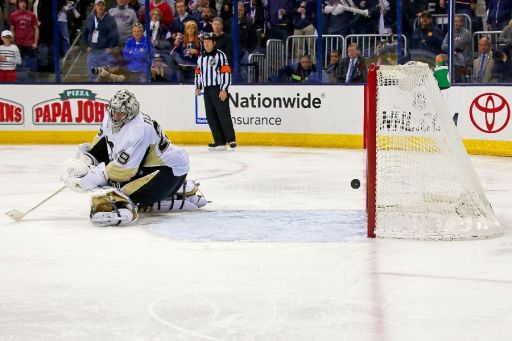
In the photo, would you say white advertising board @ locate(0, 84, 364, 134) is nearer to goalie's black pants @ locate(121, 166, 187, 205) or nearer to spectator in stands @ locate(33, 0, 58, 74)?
spectator in stands @ locate(33, 0, 58, 74)

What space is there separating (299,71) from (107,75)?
2.66 metres

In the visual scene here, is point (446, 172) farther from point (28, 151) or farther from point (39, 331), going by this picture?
point (28, 151)

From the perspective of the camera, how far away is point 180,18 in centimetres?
1282

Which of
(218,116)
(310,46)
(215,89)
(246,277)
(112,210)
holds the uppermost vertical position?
(310,46)

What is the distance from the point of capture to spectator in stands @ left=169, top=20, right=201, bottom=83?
500 inches

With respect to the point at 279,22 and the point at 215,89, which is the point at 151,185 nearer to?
the point at 215,89

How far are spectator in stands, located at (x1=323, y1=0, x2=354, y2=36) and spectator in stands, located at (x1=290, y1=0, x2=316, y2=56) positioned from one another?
21 centimetres

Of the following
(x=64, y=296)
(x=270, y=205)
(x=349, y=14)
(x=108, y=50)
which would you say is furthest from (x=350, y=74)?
(x=64, y=296)

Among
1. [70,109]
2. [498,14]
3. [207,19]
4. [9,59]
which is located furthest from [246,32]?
[9,59]

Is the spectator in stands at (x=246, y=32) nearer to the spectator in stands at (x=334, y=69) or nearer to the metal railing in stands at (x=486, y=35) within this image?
the spectator in stands at (x=334, y=69)

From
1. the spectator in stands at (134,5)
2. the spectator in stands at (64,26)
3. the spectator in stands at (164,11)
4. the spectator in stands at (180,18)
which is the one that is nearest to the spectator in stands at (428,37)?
the spectator in stands at (180,18)

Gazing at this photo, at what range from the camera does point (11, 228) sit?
5.92 metres

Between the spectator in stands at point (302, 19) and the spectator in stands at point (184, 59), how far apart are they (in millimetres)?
1349

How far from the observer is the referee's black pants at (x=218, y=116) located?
11.8 metres
